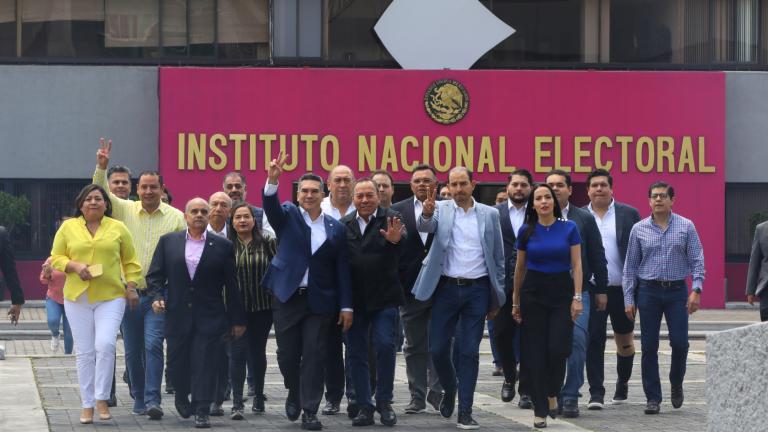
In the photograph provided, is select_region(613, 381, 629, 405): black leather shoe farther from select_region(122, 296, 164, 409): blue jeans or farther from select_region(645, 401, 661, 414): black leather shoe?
select_region(122, 296, 164, 409): blue jeans

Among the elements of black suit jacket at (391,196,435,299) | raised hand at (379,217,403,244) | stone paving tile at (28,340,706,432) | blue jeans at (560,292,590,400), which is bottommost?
stone paving tile at (28,340,706,432)

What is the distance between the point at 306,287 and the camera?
1088cm

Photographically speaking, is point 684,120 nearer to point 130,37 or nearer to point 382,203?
point 130,37

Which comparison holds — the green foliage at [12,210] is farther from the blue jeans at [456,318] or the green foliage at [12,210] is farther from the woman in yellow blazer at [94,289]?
the blue jeans at [456,318]

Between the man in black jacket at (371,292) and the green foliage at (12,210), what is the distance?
1871cm

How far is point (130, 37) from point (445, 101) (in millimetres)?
6670

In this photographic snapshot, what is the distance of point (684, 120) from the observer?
100ft

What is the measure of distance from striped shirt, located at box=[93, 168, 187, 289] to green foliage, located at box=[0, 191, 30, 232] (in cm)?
1733

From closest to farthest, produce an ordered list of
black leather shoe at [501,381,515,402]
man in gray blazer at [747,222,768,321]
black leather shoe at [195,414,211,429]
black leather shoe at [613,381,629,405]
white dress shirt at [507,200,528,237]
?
1. black leather shoe at [195,414,211,429]
2. white dress shirt at [507,200,528,237]
3. black leather shoe at [501,381,515,402]
4. black leather shoe at [613,381,629,405]
5. man in gray blazer at [747,222,768,321]

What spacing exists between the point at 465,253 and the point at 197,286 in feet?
6.63

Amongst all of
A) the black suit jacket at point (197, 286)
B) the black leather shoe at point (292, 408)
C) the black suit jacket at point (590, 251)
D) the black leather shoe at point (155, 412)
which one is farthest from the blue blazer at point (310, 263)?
the black suit jacket at point (590, 251)

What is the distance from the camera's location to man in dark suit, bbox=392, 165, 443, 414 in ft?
38.5

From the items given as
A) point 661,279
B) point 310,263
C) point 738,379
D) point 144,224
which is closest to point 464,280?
point 310,263

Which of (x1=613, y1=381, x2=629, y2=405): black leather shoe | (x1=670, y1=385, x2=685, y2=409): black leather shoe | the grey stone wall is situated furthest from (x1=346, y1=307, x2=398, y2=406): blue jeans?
the grey stone wall
